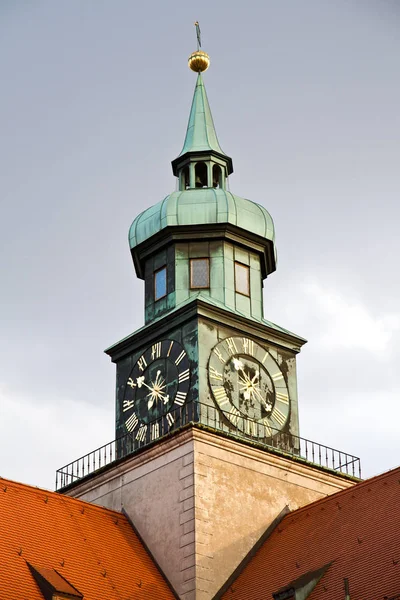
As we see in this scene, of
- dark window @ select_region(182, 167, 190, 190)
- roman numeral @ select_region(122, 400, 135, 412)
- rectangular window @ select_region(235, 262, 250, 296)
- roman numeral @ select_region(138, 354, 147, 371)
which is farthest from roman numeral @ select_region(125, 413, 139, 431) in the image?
dark window @ select_region(182, 167, 190, 190)

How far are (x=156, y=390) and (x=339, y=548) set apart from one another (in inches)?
257

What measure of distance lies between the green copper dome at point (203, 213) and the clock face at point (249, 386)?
309 cm

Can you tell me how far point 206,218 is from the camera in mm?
33688

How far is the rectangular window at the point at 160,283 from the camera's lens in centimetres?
3375

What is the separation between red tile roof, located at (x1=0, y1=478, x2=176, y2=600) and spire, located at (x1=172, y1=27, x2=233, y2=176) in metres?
9.98

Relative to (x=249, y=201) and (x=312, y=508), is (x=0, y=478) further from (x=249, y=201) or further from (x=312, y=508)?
(x=249, y=201)

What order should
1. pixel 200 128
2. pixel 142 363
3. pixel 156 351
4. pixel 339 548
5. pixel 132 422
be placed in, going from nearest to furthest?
pixel 339 548 < pixel 132 422 < pixel 156 351 < pixel 142 363 < pixel 200 128

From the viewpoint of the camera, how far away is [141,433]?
3194 centimetres

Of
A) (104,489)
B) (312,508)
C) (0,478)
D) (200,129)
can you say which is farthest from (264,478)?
(200,129)

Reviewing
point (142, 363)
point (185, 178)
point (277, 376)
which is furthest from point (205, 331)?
point (185, 178)

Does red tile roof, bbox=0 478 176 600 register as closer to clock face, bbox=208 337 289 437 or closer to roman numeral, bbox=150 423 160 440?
roman numeral, bbox=150 423 160 440

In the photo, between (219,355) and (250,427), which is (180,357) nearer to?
(219,355)

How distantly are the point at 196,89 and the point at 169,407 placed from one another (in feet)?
33.4

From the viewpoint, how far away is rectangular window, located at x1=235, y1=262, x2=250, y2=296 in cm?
3362
